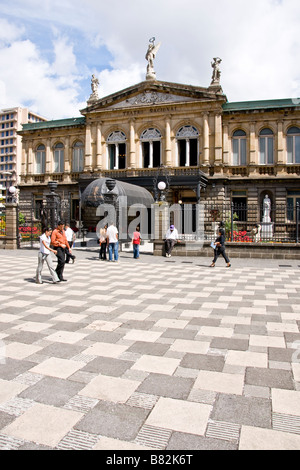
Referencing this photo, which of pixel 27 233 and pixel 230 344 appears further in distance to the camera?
pixel 27 233

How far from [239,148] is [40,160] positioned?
20712mm

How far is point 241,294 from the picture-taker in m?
9.49

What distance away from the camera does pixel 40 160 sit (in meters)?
40.3

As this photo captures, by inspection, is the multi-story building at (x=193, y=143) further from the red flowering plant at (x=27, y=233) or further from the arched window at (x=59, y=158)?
the red flowering plant at (x=27, y=233)

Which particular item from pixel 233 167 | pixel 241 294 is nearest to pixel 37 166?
pixel 233 167

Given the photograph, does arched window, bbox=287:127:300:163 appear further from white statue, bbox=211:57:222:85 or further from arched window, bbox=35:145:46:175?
arched window, bbox=35:145:46:175

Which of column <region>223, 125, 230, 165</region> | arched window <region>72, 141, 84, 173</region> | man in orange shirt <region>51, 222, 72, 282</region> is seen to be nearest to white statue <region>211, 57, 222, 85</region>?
column <region>223, 125, 230, 165</region>

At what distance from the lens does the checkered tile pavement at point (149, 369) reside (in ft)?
11.3

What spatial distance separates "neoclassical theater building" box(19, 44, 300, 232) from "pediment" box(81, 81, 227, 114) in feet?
0.27

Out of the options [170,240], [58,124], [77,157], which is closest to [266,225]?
[170,240]

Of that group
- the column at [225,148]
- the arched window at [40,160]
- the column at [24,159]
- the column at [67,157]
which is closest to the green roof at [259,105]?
the column at [225,148]

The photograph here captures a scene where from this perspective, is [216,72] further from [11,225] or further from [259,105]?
[11,225]

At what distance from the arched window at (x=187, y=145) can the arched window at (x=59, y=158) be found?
12586mm

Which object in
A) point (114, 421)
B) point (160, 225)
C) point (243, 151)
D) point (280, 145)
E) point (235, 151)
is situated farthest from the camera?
point (235, 151)
